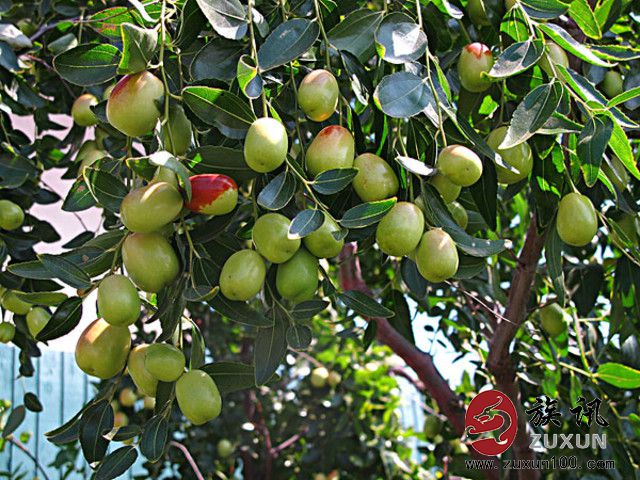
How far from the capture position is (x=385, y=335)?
1450 millimetres

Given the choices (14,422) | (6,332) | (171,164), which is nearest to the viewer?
(171,164)

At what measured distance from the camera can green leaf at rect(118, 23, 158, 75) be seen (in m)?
0.53

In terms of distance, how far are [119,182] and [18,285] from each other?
1.77 ft

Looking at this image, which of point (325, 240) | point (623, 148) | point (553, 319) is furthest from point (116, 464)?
point (553, 319)

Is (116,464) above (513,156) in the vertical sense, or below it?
below

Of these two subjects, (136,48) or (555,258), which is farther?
(555,258)

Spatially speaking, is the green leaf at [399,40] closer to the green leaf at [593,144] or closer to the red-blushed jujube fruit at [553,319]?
the green leaf at [593,144]

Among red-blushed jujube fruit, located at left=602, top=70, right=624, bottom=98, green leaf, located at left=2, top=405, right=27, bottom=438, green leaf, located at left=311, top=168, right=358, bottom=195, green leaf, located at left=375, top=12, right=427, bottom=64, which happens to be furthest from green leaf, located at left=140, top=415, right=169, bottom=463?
green leaf, located at left=2, top=405, right=27, bottom=438

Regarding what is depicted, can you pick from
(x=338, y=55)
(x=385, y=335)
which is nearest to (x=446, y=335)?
(x=385, y=335)

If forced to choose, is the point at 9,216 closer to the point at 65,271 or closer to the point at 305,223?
the point at 65,271

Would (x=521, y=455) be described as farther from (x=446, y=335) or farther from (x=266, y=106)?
(x=266, y=106)

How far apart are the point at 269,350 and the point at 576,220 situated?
27 cm

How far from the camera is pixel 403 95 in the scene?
0.55 metres

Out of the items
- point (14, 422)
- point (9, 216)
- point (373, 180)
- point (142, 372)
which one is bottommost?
point (14, 422)
